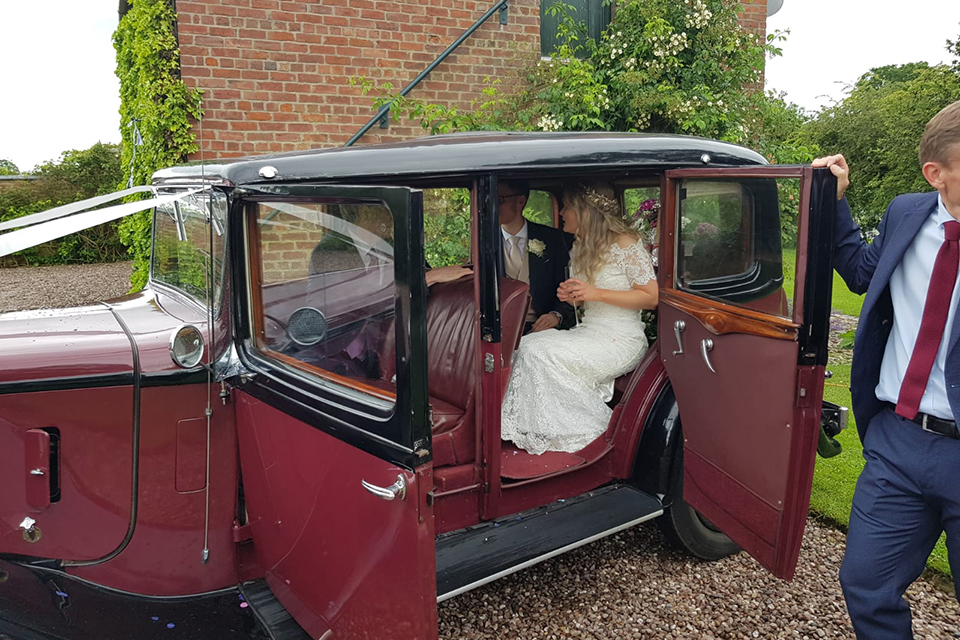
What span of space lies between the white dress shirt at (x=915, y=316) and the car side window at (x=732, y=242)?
500mm

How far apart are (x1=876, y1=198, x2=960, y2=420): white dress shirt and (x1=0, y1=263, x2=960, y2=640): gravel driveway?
1357 mm

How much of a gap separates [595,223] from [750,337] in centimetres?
113

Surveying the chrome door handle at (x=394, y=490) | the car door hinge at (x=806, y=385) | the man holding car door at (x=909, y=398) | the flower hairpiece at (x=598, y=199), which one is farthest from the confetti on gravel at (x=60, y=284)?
the man holding car door at (x=909, y=398)

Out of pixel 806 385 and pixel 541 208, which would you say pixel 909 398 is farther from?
pixel 541 208

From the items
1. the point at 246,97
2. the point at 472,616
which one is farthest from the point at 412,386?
the point at 246,97

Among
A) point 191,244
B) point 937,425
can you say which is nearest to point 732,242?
point 937,425

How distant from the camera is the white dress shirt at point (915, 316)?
6.21ft

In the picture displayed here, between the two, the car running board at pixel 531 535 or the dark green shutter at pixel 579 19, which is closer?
the car running board at pixel 531 535

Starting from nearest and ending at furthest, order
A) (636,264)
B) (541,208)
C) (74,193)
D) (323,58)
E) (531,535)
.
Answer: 1. (531,535)
2. (636,264)
3. (541,208)
4. (323,58)
5. (74,193)

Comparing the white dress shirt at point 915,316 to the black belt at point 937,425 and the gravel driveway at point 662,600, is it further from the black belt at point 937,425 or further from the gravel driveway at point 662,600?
the gravel driveway at point 662,600

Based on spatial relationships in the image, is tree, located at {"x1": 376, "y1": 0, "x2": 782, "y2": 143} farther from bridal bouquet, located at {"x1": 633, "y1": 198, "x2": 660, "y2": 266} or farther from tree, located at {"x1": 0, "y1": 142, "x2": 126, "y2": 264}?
tree, located at {"x1": 0, "y1": 142, "x2": 126, "y2": 264}

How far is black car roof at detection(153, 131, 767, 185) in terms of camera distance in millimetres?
2229

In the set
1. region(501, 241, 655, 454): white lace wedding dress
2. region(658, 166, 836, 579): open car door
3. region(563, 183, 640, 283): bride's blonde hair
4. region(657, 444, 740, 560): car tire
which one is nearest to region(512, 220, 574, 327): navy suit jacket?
region(563, 183, 640, 283): bride's blonde hair

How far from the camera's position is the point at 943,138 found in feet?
6.02
